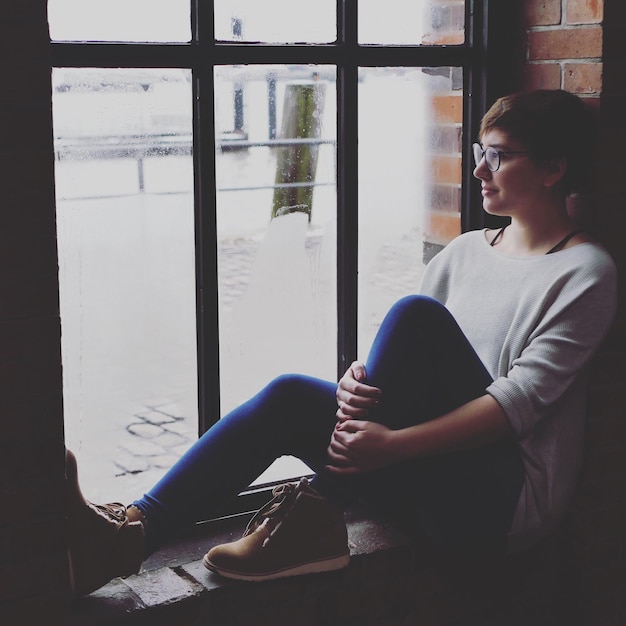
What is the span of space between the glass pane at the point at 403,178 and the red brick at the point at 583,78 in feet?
0.84

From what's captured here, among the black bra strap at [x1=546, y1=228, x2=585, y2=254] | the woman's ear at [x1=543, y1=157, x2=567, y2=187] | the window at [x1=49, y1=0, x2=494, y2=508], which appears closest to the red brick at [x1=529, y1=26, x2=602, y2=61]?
the window at [x1=49, y1=0, x2=494, y2=508]

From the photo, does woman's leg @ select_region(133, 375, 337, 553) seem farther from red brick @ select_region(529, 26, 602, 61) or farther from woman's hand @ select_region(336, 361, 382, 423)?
red brick @ select_region(529, 26, 602, 61)

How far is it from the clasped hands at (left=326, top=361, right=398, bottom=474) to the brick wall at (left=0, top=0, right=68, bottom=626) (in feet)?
1.84

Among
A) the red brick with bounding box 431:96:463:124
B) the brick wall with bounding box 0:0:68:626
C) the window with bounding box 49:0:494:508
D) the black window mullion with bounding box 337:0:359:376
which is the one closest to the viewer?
the brick wall with bounding box 0:0:68:626

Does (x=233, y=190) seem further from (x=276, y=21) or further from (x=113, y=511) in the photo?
(x=113, y=511)

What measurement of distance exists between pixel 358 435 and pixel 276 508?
233 mm

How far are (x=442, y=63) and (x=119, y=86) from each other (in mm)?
770

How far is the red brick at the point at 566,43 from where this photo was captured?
2211mm

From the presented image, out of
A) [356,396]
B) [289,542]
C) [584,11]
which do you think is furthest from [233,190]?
[584,11]

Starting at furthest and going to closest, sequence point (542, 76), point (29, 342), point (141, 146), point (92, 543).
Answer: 1. point (542, 76)
2. point (141, 146)
3. point (92, 543)
4. point (29, 342)

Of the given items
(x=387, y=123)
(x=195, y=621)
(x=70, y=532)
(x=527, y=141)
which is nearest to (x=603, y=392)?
(x=527, y=141)

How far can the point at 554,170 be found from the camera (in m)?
2.17

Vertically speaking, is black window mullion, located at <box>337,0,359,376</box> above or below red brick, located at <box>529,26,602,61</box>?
below

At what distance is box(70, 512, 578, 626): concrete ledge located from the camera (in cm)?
198
